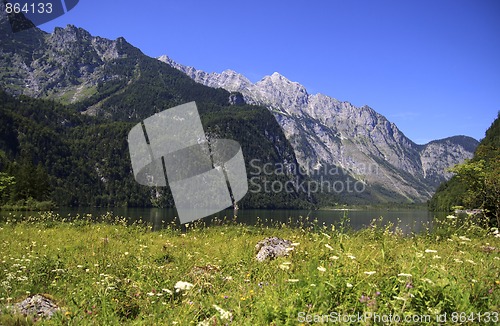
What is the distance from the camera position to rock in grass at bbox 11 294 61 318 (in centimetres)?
465

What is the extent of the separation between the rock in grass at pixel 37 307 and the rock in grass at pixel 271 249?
4276 mm

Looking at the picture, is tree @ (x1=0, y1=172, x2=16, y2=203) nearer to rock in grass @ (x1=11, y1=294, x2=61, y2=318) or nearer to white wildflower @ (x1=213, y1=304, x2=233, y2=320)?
rock in grass @ (x1=11, y1=294, x2=61, y2=318)

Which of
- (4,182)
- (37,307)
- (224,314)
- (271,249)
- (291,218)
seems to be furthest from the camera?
(4,182)

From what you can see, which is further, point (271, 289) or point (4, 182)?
point (4, 182)

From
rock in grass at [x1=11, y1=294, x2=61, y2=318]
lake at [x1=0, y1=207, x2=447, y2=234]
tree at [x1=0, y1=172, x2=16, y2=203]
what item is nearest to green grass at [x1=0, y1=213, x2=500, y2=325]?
rock in grass at [x1=11, y1=294, x2=61, y2=318]

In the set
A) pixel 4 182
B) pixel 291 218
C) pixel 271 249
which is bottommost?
pixel 271 249

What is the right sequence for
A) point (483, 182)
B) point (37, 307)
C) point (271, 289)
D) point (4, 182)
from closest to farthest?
point (271, 289) → point (37, 307) → point (483, 182) → point (4, 182)

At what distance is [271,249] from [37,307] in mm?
4913

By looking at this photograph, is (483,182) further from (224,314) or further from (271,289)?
(224,314)

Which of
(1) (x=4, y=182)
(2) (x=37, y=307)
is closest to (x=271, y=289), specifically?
(2) (x=37, y=307)

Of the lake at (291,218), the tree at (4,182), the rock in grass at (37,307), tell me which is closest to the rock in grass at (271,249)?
the lake at (291,218)

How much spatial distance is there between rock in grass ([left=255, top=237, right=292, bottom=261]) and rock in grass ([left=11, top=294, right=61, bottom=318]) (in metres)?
4.28

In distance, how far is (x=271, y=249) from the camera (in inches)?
335

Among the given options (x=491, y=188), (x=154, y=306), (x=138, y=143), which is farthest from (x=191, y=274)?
(x=491, y=188)
